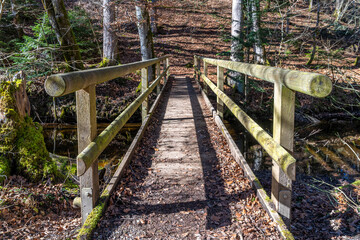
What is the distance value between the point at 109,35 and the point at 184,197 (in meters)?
10.5

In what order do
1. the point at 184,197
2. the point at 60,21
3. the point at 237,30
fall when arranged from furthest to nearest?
the point at 237,30 < the point at 60,21 < the point at 184,197

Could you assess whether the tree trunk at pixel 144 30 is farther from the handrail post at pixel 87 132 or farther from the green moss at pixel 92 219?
the green moss at pixel 92 219

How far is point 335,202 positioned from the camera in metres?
4.83

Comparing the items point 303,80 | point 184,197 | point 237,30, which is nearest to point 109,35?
point 237,30

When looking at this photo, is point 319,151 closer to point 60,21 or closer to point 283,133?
point 283,133

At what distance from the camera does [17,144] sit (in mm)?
4543

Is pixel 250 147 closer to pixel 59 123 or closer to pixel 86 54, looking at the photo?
pixel 59 123

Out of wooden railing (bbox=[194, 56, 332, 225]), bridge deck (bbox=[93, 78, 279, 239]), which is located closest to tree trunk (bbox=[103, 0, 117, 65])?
bridge deck (bbox=[93, 78, 279, 239])

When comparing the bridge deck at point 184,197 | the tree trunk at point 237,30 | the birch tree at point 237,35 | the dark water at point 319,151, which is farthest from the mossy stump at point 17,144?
the tree trunk at point 237,30

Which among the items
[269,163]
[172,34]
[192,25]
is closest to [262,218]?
[269,163]

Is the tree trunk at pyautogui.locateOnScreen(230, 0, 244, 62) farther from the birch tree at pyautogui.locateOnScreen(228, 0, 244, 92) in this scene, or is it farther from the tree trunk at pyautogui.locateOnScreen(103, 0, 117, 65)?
the tree trunk at pyautogui.locateOnScreen(103, 0, 117, 65)

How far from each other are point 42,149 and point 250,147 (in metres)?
5.40

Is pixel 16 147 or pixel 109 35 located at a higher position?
pixel 109 35

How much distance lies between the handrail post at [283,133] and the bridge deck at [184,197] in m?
0.20
